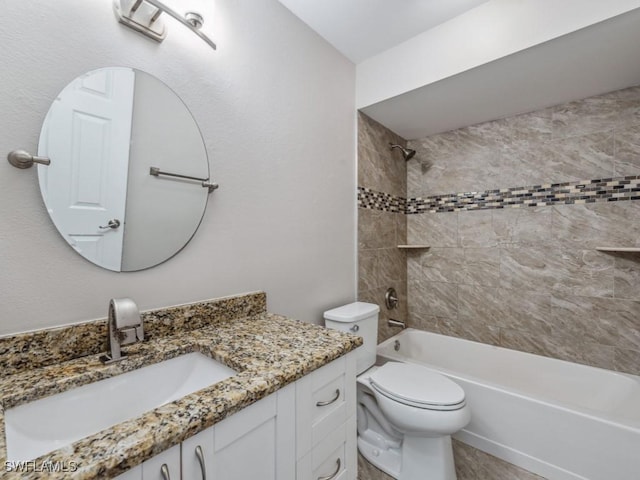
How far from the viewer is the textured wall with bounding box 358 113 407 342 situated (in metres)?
2.17

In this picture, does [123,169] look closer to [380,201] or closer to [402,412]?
[402,412]

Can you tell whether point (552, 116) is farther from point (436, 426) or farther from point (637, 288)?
point (436, 426)

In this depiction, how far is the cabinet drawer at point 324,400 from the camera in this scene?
0.84 m

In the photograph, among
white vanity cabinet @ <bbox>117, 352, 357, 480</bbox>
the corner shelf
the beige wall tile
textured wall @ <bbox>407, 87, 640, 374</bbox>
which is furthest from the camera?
the beige wall tile

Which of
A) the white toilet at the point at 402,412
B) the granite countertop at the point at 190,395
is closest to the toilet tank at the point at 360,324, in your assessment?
the white toilet at the point at 402,412

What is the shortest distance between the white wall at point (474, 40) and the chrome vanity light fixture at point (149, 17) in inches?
49.5

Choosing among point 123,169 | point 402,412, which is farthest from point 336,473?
point 123,169

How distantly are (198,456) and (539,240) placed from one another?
8.07ft

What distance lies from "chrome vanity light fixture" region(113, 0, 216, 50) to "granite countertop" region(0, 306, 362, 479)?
111cm

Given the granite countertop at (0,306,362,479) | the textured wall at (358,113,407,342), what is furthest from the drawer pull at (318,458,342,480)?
the textured wall at (358,113,407,342)

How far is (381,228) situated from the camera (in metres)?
2.40

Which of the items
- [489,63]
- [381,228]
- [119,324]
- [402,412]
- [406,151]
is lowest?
[402,412]

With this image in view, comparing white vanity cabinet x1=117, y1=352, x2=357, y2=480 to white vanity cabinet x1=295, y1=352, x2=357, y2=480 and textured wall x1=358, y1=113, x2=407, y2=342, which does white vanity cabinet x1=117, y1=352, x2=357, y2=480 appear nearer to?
white vanity cabinet x1=295, y1=352, x2=357, y2=480

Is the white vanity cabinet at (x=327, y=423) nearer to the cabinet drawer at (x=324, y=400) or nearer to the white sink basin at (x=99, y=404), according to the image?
the cabinet drawer at (x=324, y=400)
